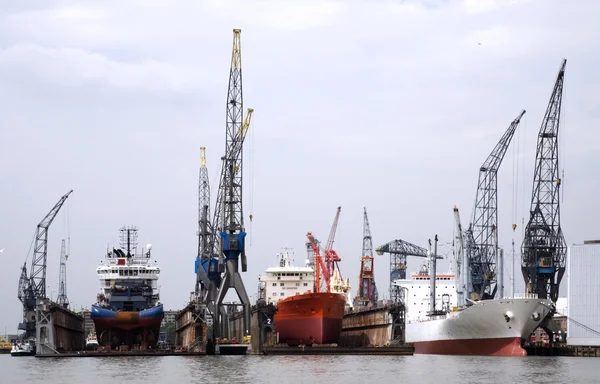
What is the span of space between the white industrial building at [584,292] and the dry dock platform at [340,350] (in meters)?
21.3

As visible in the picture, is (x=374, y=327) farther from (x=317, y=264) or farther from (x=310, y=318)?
(x=317, y=264)

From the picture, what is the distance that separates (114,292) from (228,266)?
10.3 meters

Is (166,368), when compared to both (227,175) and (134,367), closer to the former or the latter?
(134,367)

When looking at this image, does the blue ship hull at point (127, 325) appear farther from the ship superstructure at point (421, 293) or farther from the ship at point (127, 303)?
the ship superstructure at point (421, 293)

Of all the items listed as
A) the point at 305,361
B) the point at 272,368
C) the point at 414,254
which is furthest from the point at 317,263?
the point at 414,254

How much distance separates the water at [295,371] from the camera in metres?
55.8

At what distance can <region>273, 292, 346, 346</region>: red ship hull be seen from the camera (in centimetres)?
9225

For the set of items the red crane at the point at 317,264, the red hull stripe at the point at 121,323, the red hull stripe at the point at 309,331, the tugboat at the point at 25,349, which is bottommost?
the tugboat at the point at 25,349

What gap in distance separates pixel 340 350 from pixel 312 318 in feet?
31.0

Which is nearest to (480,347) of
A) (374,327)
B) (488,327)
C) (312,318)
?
(488,327)

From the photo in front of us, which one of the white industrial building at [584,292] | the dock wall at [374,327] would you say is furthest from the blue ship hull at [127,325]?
the white industrial building at [584,292]

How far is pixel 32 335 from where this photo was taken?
131m

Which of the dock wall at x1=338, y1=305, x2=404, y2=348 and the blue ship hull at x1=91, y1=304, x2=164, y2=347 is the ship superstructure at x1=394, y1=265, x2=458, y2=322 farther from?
the blue ship hull at x1=91, y1=304, x2=164, y2=347

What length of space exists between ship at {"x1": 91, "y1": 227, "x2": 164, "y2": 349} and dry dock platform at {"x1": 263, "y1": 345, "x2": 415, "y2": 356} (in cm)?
1015
